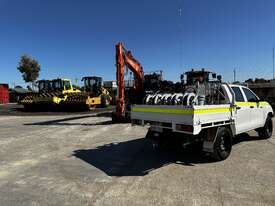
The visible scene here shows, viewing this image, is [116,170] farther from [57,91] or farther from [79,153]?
[57,91]

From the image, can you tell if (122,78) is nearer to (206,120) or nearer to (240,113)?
(240,113)

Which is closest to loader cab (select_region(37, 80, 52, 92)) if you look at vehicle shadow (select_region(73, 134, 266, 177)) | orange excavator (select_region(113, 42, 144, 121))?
orange excavator (select_region(113, 42, 144, 121))

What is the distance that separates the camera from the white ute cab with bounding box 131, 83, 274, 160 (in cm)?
621

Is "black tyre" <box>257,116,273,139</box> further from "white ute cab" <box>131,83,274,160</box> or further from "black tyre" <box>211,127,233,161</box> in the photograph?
"black tyre" <box>211,127,233,161</box>

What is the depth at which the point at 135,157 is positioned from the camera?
7605 mm

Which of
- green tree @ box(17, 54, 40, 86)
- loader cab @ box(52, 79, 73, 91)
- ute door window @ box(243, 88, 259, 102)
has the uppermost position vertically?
green tree @ box(17, 54, 40, 86)

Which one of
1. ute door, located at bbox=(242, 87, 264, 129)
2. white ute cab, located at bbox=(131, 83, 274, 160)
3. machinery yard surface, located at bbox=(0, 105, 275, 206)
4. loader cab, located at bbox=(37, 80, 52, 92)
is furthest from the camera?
loader cab, located at bbox=(37, 80, 52, 92)

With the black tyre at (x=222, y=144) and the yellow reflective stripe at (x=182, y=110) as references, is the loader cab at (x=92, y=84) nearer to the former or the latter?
the yellow reflective stripe at (x=182, y=110)

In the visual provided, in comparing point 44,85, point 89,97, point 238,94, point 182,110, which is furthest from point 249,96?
point 44,85

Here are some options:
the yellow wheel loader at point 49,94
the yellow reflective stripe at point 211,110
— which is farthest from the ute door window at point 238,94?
the yellow wheel loader at point 49,94

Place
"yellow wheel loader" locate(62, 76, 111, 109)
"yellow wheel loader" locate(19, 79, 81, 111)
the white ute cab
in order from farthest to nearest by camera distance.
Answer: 1. "yellow wheel loader" locate(19, 79, 81, 111)
2. "yellow wheel loader" locate(62, 76, 111, 109)
3. the white ute cab

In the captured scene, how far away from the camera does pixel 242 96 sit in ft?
27.5

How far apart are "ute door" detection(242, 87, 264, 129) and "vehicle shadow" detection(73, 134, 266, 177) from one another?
36.4 inches

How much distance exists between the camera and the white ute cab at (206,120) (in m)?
6.21
